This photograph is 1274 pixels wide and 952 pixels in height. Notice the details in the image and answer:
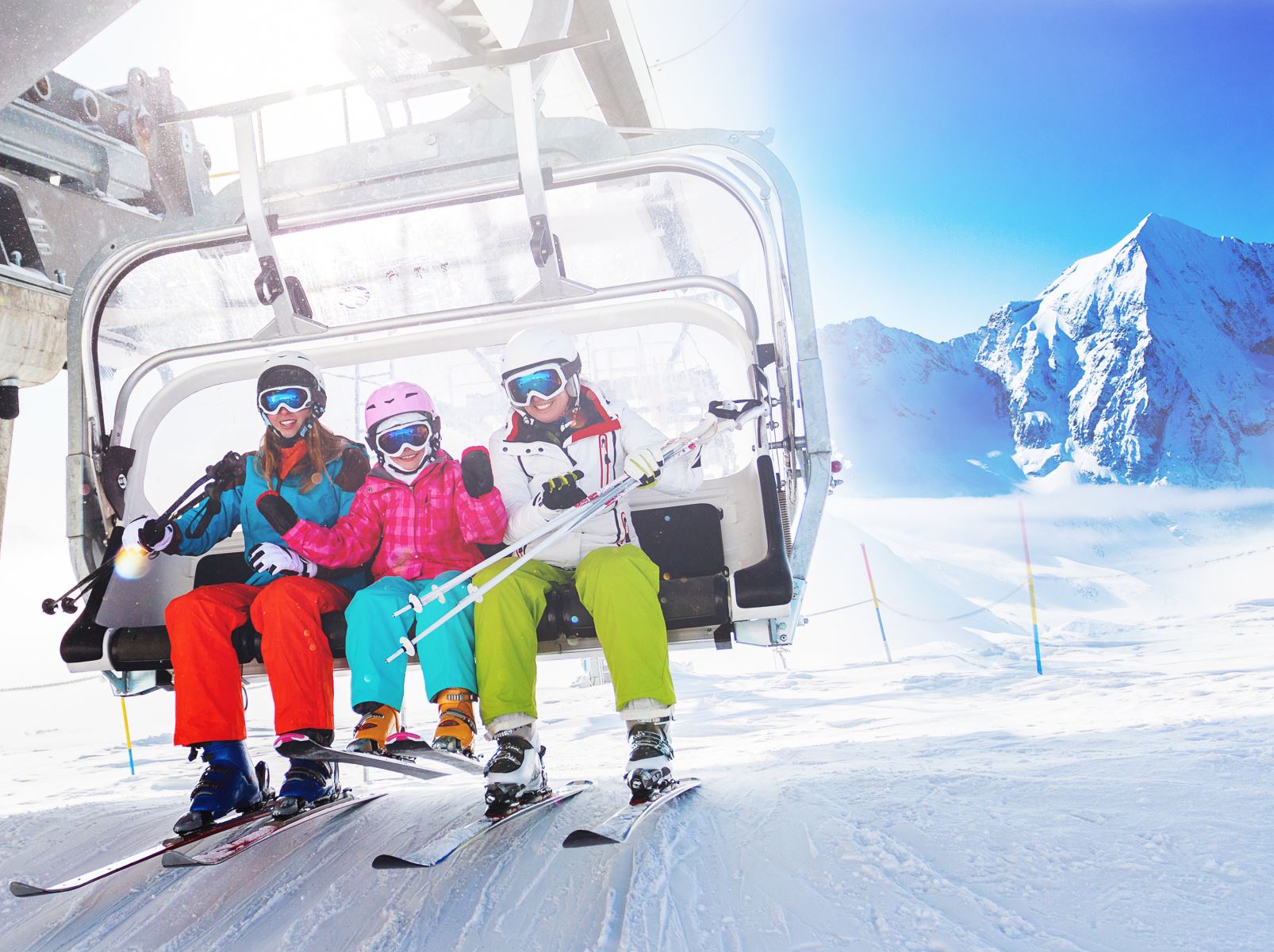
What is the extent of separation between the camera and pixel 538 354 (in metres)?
2.68

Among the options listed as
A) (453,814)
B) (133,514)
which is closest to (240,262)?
(133,514)

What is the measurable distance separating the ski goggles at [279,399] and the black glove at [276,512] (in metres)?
0.29

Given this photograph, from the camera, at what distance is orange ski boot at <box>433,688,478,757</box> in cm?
232

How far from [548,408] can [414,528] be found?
1.72 feet

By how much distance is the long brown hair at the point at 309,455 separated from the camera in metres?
2.85

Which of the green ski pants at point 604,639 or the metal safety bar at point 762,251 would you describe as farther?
the metal safety bar at point 762,251

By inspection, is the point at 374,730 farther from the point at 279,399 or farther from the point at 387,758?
the point at 279,399

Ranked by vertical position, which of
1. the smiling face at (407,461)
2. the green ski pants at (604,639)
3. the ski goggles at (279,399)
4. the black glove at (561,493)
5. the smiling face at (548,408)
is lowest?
the green ski pants at (604,639)

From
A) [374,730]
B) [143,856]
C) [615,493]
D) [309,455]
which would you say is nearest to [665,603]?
[615,493]

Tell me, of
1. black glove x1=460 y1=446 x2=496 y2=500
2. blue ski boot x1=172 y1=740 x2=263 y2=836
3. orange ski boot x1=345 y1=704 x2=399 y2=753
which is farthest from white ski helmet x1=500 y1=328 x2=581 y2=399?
blue ski boot x1=172 y1=740 x2=263 y2=836

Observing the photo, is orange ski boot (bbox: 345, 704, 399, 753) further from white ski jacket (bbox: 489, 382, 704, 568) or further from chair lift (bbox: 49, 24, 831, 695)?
white ski jacket (bbox: 489, 382, 704, 568)

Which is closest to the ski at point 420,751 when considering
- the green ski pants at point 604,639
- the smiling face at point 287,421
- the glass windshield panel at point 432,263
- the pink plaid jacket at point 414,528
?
the green ski pants at point 604,639

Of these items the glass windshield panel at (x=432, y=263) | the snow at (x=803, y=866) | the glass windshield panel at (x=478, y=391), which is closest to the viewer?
the snow at (x=803, y=866)

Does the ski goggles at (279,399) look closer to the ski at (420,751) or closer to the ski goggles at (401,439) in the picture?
the ski goggles at (401,439)
